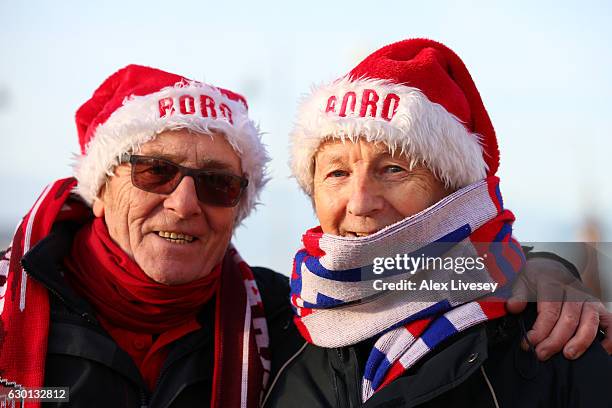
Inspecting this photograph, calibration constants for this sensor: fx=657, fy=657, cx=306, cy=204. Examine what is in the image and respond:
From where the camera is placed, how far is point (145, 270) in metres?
2.95

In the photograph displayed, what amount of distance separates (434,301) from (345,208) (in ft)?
1.57

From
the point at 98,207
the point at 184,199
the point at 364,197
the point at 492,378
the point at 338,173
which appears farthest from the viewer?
the point at 98,207

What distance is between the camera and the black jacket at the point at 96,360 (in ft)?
8.75

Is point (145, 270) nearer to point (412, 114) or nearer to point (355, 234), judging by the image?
point (355, 234)

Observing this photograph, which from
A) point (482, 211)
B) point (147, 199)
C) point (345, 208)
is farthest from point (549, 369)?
point (147, 199)

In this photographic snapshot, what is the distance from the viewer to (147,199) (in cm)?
298

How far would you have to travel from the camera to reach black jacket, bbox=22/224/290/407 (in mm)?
2668

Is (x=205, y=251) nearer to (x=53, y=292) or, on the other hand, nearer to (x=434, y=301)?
(x=53, y=292)

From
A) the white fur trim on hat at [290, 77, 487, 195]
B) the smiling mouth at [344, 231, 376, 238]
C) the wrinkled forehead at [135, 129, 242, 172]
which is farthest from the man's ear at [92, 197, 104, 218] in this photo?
the smiling mouth at [344, 231, 376, 238]

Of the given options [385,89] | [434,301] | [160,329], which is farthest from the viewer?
[160,329]

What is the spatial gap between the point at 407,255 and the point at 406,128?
18.7 inches

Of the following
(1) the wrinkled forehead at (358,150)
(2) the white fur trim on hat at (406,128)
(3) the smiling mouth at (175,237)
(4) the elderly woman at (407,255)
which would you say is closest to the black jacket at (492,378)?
(4) the elderly woman at (407,255)

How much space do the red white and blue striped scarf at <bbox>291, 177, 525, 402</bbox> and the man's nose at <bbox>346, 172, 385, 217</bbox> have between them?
95mm

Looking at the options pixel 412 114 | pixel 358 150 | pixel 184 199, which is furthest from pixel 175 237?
pixel 412 114
